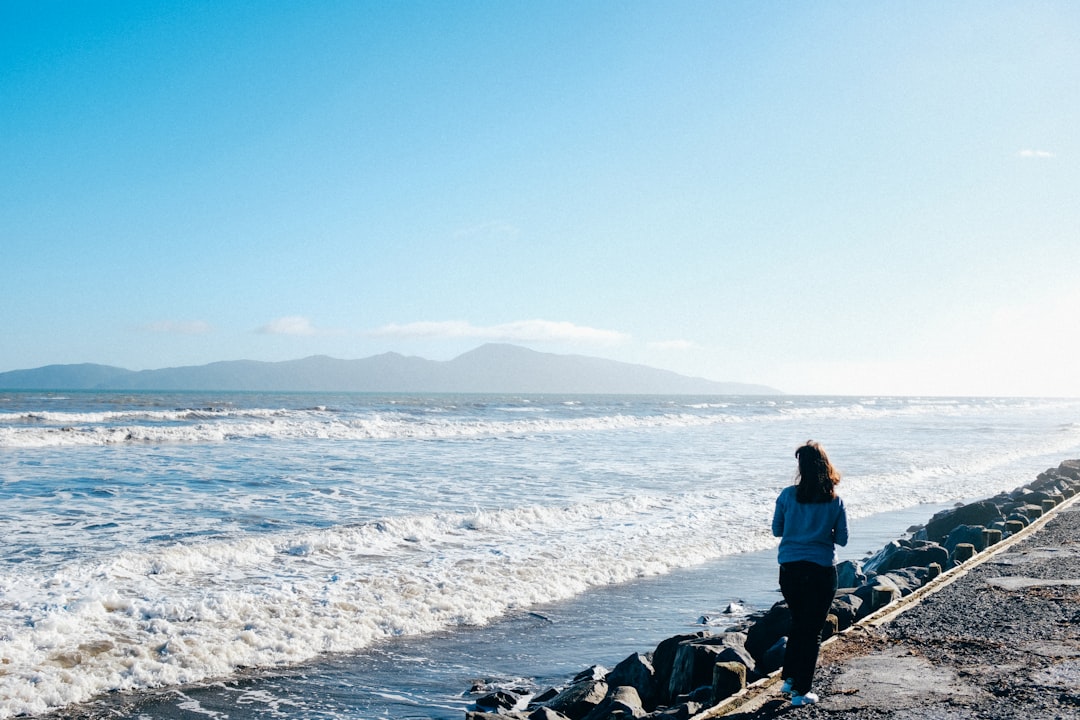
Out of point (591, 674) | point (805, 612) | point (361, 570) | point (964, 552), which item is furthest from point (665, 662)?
point (964, 552)

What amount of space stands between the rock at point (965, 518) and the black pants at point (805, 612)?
8612mm

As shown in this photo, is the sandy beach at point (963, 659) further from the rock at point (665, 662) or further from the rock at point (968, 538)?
the rock at point (968, 538)

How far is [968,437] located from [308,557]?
3742cm

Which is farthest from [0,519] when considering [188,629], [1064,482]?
[1064,482]

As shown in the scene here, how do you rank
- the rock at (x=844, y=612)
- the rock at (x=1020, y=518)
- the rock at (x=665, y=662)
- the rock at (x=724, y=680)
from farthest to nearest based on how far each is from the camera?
the rock at (x=1020, y=518) → the rock at (x=844, y=612) → the rock at (x=665, y=662) → the rock at (x=724, y=680)

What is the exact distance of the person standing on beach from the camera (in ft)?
15.1

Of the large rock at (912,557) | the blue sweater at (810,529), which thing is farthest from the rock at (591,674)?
the large rock at (912,557)

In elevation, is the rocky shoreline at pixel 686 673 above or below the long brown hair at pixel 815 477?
below

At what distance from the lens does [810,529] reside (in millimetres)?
4633

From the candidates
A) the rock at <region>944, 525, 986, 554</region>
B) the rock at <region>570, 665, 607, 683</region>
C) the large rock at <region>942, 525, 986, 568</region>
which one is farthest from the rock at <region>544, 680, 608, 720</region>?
the large rock at <region>942, 525, 986, 568</region>

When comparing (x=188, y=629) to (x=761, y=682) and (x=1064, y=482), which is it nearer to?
(x=761, y=682)

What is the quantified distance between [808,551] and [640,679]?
1.71m

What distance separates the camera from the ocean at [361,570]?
595 cm

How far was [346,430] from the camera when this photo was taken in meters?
34.2
